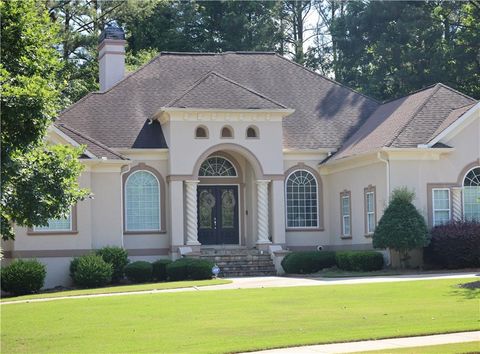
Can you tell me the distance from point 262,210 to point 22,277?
33.1ft

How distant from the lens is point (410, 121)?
34344 millimetres

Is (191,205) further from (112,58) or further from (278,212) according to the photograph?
(112,58)

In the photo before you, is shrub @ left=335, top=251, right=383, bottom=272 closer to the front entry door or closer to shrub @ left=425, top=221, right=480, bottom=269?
shrub @ left=425, top=221, right=480, bottom=269

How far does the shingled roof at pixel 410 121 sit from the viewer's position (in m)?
33.7

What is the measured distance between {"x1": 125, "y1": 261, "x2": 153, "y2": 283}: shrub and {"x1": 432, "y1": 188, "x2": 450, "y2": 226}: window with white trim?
10260 mm

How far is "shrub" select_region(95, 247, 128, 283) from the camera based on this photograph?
108ft

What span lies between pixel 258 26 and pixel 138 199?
76.0 feet

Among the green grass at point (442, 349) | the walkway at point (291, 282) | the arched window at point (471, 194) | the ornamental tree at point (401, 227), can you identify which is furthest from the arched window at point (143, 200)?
the green grass at point (442, 349)

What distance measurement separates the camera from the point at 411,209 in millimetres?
32438

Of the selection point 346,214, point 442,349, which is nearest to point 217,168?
point 346,214

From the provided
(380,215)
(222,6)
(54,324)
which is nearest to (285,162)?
(380,215)

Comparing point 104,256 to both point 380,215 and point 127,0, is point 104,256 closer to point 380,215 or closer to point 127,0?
point 380,215

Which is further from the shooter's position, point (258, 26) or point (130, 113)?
point (258, 26)

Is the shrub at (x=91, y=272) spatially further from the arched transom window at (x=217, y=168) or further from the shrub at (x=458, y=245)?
the shrub at (x=458, y=245)
